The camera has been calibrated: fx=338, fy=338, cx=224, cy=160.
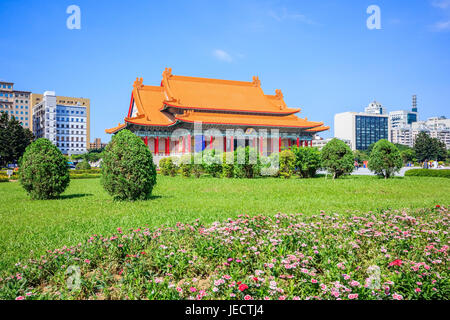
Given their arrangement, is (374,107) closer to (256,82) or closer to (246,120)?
(256,82)

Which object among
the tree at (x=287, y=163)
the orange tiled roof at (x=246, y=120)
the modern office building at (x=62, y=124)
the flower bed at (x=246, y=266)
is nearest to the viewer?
the flower bed at (x=246, y=266)

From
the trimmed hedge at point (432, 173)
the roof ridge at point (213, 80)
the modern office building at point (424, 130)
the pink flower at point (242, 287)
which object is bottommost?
the pink flower at point (242, 287)

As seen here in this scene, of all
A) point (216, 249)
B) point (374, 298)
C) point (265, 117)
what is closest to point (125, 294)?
point (216, 249)

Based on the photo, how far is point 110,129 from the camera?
31.2 m

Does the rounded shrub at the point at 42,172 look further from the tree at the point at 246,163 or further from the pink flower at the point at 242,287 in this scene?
the pink flower at the point at 242,287

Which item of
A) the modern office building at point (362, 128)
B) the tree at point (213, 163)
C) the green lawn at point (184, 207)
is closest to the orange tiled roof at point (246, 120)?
the tree at point (213, 163)

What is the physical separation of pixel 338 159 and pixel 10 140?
33.9 m

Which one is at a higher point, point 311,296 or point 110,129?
point 110,129

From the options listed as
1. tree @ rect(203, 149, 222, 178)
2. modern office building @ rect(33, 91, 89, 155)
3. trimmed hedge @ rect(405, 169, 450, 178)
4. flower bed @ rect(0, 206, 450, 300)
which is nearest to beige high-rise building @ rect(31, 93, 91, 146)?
modern office building @ rect(33, 91, 89, 155)

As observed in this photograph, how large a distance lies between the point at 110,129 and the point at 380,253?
30004mm

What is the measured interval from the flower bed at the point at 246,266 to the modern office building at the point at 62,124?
282 feet

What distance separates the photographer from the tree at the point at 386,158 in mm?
15469

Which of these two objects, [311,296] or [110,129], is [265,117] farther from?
[311,296]

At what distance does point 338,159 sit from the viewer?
16109 mm
